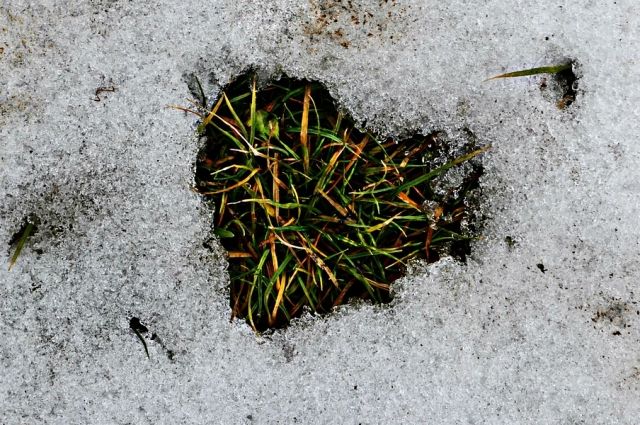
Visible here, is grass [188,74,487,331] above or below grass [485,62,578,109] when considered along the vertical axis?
below

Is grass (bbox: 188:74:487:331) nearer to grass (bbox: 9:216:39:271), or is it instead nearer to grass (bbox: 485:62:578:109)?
grass (bbox: 485:62:578:109)

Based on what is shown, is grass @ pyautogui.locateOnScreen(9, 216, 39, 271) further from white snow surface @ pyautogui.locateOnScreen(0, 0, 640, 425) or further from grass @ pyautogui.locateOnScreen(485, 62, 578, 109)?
grass @ pyautogui.locateOnScreen(485, 62, 578, 109)

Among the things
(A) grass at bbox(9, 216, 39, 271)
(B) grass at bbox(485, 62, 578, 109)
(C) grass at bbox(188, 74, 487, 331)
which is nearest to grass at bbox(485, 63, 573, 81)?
(B) grass at bbox(485, 62, 578, 109)

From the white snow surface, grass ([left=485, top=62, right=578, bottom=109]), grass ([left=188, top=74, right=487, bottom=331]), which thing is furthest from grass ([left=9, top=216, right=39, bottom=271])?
grass ([left=485, top=62, right=578, bottom=109])

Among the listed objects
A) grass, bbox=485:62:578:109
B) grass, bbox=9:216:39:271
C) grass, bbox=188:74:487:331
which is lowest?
grass, bbox=9:216:39:271

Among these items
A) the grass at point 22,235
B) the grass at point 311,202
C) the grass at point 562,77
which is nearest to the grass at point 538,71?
the grass at point 562,77

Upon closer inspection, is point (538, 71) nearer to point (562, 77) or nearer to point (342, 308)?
point (562, 77)

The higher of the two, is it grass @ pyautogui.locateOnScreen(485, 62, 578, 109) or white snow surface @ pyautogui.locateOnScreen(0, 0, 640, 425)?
grass @ pyautogui.locateOnScreen(485, 62, 578, 109)
